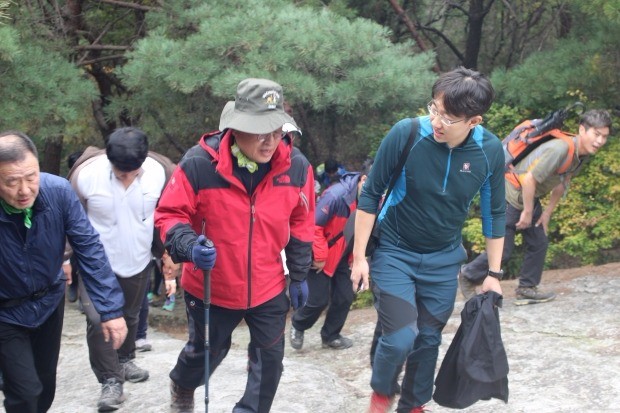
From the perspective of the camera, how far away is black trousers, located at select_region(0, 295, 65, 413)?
398 cm

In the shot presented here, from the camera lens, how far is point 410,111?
31.3 ft

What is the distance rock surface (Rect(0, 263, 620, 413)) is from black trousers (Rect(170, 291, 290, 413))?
0.76 m

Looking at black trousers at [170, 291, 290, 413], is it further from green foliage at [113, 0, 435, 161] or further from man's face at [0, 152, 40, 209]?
green foliage at [113, 0, 435, 161]

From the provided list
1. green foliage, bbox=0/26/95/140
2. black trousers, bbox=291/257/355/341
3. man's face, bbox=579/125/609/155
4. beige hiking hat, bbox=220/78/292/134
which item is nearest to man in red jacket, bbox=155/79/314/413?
beige hiking hat, bbox=220/78/292/134

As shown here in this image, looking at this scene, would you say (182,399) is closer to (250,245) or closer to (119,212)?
(250,245)

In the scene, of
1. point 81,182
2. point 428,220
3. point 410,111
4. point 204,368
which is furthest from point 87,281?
point 410,111

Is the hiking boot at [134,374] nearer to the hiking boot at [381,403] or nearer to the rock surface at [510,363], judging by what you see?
the rock surface at [510,363]

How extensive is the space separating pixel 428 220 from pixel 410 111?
17.5ft

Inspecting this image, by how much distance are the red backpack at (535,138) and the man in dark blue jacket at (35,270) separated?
388cm

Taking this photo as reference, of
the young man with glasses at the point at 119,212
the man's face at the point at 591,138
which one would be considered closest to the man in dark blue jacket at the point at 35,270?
the young man with glasses at the point at 119,212

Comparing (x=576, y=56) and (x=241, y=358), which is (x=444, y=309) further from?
(x=576, y=56)

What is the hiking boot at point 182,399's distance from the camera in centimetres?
471

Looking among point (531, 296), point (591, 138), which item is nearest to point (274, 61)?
point (591, 138)

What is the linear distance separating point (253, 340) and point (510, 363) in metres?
2.44
